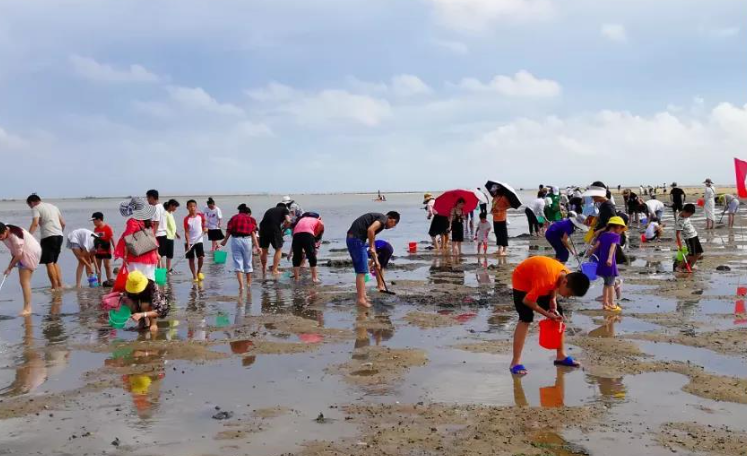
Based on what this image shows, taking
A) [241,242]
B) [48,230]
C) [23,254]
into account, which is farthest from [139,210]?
[48,230]

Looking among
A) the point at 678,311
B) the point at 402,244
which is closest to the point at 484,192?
the point at 402,244

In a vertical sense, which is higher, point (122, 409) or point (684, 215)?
point (684, 215)

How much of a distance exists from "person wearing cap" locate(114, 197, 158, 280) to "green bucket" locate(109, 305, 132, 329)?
578 millimetres

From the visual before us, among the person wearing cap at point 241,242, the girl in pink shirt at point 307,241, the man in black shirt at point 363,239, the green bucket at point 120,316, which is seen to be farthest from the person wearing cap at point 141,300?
the girl in pink shirt at point 307,241

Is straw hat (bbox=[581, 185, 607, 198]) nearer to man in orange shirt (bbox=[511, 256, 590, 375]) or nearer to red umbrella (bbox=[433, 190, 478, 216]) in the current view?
A: man in orange shirt (bbox=[511, 256, 590, 375])

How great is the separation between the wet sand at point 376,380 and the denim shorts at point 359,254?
0.60 metres

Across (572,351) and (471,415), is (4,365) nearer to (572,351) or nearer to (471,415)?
(471,415)

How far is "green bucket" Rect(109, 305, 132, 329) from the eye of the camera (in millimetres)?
8023

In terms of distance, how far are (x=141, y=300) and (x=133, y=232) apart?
1047 millimetres

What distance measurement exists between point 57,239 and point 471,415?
9.69 metres

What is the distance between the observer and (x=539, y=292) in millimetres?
5734

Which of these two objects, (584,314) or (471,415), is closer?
(471,415)

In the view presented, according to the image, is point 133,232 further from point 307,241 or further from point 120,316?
point 307,241

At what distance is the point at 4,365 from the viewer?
6473mm
